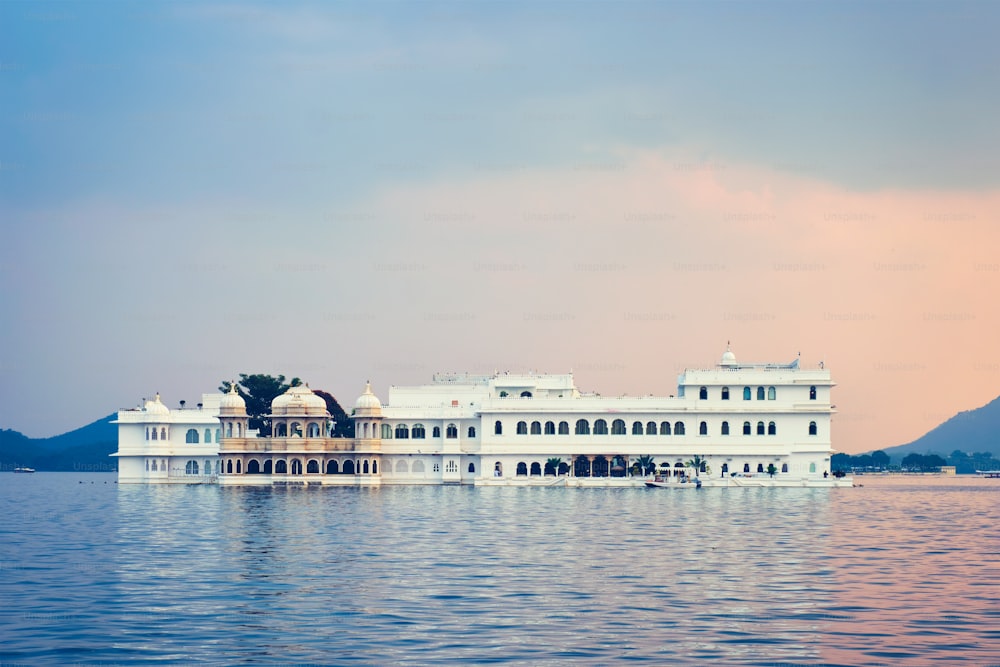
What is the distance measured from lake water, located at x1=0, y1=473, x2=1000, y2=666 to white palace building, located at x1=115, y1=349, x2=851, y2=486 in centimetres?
2870

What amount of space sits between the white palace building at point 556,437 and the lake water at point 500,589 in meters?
28.7

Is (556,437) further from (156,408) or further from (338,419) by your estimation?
(156,408)

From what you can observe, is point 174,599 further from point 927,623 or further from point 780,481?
point 780,481

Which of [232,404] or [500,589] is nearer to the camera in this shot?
[500,589]

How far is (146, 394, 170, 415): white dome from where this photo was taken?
289 ft

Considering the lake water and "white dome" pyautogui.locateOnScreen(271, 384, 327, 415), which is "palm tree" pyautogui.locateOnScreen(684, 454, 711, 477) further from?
the lake water

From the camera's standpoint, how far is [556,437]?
267ft

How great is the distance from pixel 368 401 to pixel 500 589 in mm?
56773

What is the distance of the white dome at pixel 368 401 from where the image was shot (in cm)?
8262

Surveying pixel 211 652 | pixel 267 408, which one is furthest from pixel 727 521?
pixel 267 408

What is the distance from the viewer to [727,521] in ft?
153

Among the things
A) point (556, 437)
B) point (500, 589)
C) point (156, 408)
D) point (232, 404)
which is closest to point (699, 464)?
point (556, 437)

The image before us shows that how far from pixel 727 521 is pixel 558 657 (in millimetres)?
28284

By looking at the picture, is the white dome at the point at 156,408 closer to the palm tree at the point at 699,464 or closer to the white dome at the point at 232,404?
the white dome at the point at 232,404
